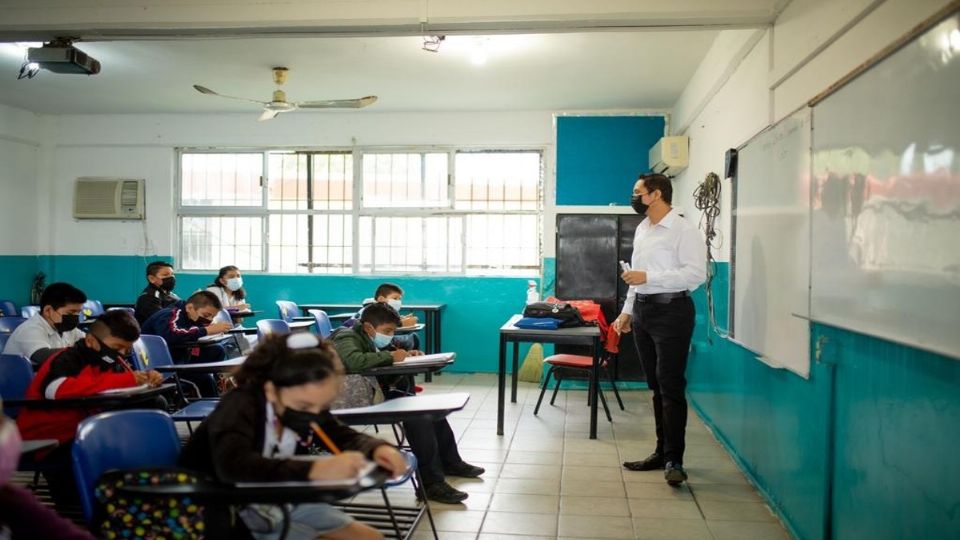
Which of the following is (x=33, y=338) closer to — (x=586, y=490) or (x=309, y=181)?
(x=586, y=490)

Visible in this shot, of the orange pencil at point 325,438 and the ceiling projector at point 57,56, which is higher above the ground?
the ceiling projector at point 57,56

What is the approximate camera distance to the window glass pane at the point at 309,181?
8.66 meters

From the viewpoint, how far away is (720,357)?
4969 millimetres

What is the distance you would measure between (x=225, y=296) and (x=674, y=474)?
17.3ft

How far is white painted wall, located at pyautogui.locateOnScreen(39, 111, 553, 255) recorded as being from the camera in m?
8.39

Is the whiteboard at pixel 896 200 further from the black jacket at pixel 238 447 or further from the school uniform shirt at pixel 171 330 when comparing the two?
the school uniform shirt at pixel 171 330

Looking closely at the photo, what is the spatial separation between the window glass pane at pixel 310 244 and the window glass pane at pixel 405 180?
49 cm

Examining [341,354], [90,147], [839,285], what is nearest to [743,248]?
[839,285]

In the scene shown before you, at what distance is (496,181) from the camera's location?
845cm

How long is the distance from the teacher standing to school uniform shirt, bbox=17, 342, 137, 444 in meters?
2.65

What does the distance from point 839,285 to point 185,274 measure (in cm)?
782

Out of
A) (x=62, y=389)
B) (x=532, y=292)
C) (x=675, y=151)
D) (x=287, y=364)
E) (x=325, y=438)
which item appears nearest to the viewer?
(x=287, y=364)

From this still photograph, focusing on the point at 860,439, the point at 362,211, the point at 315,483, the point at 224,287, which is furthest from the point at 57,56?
the point at 860,439

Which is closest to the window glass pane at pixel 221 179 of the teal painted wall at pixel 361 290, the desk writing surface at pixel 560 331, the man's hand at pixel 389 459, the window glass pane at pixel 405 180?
the teal painted wall at pixel 361 290
